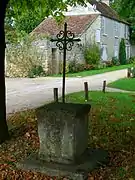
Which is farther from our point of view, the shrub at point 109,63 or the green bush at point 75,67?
the shrub at point 109,63

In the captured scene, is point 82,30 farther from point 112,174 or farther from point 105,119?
point 112,174

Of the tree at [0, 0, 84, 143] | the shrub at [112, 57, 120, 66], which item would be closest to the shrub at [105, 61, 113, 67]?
the shrub at [112, 57, 120, 66]

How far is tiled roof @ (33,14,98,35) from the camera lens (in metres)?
34.7

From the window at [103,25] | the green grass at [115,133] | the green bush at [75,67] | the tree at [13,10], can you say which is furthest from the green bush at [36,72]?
the tree at [13,10]

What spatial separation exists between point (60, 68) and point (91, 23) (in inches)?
338

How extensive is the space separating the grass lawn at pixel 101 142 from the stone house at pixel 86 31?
17.2 metres

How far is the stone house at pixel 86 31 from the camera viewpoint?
97.1 ft

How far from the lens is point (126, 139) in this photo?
8227 mm

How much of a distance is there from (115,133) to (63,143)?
105 inches

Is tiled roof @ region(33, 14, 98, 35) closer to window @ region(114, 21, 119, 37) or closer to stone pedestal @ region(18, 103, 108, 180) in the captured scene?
window @ region(114, 21, 119, 37)

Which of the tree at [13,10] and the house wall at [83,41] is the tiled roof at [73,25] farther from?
the tree at [13,10]

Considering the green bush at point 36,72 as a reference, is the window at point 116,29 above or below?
above

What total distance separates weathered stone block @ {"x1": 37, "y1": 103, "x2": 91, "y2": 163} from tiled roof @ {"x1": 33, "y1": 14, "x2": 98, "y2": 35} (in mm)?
27492

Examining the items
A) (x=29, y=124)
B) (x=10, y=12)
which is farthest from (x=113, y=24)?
(x=29, y=124)
